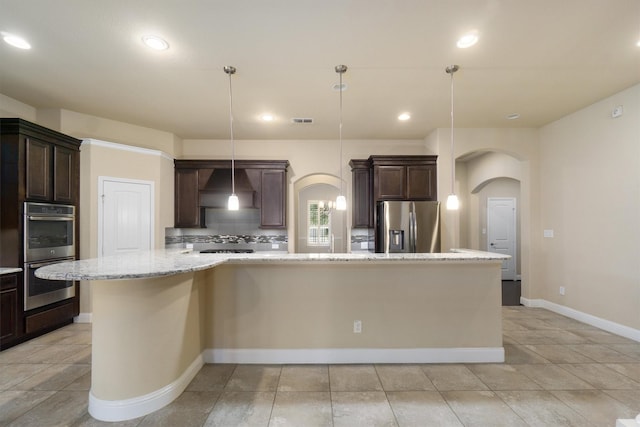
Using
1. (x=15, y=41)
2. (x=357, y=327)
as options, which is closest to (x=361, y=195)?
(x=357, y=327)

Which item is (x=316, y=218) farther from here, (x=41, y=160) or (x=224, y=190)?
(x=41, y=160)

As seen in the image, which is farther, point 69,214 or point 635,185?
point 69,214

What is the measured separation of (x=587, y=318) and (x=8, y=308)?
23.5ft

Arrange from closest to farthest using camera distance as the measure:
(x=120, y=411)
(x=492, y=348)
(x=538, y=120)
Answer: (x=120, y=411)
(x=492, y=348)
(x=538, y=120)

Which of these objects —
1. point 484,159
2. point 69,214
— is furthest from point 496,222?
point 69,214

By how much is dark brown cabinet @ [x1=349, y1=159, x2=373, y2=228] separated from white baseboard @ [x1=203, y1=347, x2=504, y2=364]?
249cm

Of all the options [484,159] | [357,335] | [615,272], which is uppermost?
[484,159]

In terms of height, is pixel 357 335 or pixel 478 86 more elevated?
pixel 478 86

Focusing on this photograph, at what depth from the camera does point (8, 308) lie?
10.0 ft

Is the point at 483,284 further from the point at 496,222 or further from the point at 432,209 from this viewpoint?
the point at 496,222

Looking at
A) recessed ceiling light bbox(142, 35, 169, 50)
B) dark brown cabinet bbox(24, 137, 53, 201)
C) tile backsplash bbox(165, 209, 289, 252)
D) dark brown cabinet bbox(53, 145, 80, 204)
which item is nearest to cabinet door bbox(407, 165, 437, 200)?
tile backsplash bbox(165, 209, 289, 252)

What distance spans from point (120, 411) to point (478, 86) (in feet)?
14.9

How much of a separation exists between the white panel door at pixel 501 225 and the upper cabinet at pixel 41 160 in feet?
26.0

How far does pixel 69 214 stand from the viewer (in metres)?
3.72
